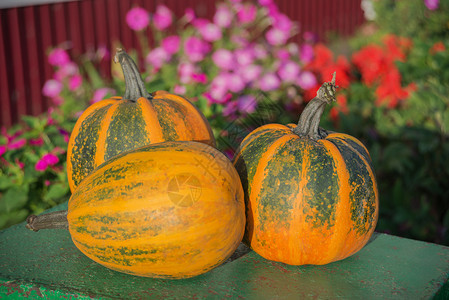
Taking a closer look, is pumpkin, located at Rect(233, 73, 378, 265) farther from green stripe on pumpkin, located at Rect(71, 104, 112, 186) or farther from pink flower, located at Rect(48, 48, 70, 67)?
pink flower, located at Rect(48, 48, 70, 67)

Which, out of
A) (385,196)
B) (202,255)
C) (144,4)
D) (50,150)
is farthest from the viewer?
(144,4)

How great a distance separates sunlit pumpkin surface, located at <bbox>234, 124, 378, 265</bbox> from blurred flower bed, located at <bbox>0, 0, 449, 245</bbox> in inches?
25.0

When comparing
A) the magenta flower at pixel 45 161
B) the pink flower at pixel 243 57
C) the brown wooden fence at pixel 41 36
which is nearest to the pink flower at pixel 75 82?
the brown wooden fence at pixel 41 36

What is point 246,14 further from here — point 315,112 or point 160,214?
point 160,214

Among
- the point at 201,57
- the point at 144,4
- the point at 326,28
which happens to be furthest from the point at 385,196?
the point at 326,28

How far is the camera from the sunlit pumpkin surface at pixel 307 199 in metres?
1.63

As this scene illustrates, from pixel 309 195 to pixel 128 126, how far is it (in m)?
0.76

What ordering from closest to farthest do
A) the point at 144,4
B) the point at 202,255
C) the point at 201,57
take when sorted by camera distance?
the point at 202,255 < the point at 201,57 < the point at 144,4

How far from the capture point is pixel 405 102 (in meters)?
5.88

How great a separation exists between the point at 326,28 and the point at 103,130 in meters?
11.5

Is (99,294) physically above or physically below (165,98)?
below

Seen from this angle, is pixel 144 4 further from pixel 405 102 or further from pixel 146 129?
pixel 146 129

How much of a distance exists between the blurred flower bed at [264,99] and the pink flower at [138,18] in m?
0.01

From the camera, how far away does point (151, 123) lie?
1895 mm
